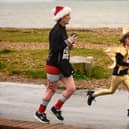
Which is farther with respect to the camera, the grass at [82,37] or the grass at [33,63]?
the grass at [82,37]

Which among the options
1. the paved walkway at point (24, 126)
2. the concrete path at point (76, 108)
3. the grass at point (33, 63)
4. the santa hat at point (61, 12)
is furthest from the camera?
the grass at point (33, 63)

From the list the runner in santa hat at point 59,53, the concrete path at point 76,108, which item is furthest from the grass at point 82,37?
the runner in santa hat at point 59,53

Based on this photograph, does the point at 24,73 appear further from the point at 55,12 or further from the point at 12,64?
the point at 55,12

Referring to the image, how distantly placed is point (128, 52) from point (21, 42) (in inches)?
A: 576

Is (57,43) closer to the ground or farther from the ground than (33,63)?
farther from the ground

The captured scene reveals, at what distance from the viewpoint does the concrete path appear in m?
8.30

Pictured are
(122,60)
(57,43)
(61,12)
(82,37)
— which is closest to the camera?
(57,43)

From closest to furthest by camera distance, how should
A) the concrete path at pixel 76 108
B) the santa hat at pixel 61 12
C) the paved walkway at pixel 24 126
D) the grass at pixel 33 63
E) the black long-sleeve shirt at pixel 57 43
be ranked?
1. the paved walkway at pixel 24 126
2. the black long-sleeve shirt at pixel 57 43
3. the santa hat at pixel 61 12
4. the concrete path at pixel 76 108
5. the grass at pixel 33 63

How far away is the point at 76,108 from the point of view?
9453mm

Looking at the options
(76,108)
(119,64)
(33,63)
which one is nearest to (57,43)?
(119,64)

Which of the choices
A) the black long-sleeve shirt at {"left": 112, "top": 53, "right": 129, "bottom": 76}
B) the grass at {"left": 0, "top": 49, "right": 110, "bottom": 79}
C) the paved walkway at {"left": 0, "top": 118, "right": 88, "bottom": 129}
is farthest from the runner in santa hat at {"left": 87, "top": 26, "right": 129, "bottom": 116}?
the grass at {"left": 0, "top": 49, "right": 110, "bottom": 79}

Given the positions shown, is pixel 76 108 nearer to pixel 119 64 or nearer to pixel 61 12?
pixel 119 64

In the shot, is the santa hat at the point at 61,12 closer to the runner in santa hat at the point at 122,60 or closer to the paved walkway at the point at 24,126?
the runner in santa hat at the point at 122,60

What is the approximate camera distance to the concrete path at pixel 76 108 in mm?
8305
